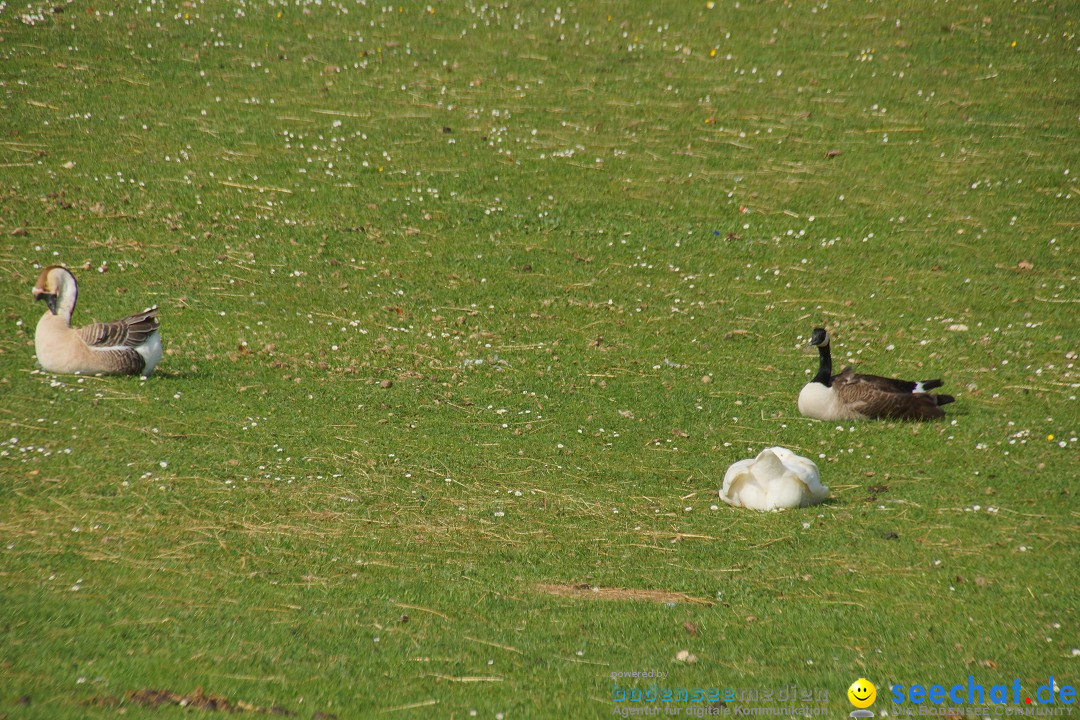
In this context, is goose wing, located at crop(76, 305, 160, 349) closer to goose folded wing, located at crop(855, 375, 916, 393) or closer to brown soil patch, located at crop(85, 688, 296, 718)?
brown soil patch, located at crop(85, 688, 296, 718)

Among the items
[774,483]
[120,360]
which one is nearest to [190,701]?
[774,483]

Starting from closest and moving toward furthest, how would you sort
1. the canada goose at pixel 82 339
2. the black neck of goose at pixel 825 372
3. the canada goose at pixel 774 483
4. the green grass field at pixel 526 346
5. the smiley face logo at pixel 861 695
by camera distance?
the smiley face logo at pixel 861 695
the green grass field at pixel 526 346
the canada goose at pixel 774 483
the canada goose at pixel 82 339
the black neck of goose at pixel 825 372

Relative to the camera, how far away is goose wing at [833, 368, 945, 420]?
12.8 m

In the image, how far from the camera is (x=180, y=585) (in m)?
7.80

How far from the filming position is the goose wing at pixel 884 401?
42.0 ft

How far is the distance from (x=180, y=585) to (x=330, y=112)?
54.6 feet

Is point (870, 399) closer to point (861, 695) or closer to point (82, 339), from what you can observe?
point (861, 695)

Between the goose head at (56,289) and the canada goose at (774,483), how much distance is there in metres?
8.44

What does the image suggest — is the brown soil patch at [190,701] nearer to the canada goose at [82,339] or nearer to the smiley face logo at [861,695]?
the smiley face logo at [861,695]

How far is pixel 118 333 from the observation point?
1248 cm

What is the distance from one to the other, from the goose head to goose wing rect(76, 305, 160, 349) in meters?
0.42

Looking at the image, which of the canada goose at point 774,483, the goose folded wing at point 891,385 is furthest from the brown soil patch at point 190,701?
the goose folded wing at point 891,385

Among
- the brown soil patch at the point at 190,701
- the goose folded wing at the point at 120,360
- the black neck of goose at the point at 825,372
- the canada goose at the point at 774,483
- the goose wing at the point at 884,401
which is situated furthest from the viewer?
the black neck of goose at the point at 825,372

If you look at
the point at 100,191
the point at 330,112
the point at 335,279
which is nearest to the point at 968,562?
the point at 335,279
